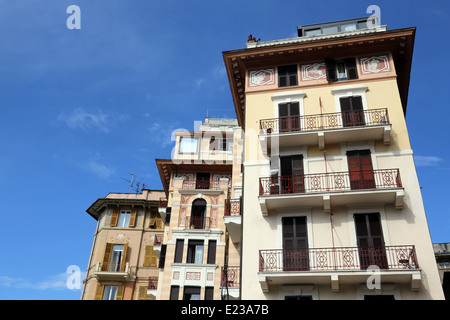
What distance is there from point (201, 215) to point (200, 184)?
3.18 meters

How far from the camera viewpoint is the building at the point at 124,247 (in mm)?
32625

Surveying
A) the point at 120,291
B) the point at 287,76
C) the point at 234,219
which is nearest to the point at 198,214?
the point at 234,219

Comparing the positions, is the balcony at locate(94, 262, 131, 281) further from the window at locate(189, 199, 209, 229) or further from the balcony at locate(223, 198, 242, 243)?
the balcony at locate(223, 198, 242, 243)

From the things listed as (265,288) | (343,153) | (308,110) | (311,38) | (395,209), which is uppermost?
(311,38)

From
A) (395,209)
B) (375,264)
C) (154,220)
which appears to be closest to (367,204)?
(395,209)

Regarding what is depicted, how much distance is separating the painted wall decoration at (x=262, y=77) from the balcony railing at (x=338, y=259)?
9217mm

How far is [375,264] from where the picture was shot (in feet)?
49.3

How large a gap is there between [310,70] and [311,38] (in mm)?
1971

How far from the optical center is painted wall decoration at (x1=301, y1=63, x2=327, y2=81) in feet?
66.5

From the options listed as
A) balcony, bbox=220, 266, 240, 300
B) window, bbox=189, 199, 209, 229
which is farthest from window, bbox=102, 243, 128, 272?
balcony, bbox=220, 266, 240, 300

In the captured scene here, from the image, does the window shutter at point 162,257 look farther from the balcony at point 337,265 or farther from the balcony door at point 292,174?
the balcony door at point 292,174

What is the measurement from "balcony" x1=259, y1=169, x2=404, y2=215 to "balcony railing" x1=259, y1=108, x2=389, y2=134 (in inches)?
95.8

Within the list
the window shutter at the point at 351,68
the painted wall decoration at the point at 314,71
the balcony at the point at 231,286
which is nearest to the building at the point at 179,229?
the balcony at the point at 231,286
